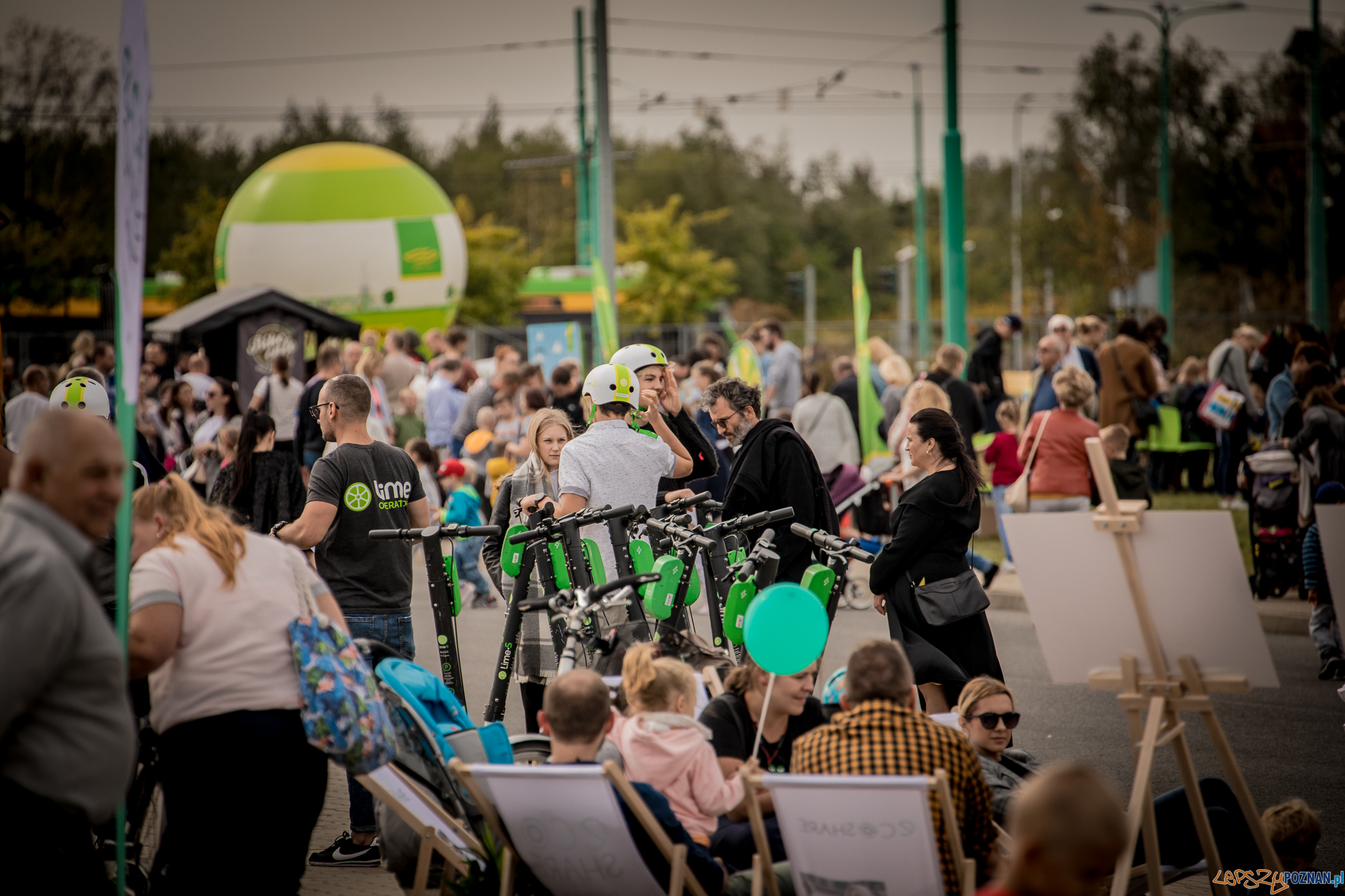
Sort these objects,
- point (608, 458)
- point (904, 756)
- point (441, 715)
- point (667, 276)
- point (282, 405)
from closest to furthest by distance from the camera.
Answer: point (904, 756) → point (441, 715) → point (608, 458) → point (282, 405) → point (667, 276)

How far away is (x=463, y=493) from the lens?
36.6ft

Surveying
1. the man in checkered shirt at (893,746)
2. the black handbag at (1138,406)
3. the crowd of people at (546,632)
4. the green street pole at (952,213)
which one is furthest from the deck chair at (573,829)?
the green street pole at (952,213)

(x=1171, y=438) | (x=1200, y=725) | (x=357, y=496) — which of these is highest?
(x=357, y=496)

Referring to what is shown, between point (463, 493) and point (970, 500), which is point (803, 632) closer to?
point (970, 500)

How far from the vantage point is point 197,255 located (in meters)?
47.3

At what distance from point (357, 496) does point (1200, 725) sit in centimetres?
524

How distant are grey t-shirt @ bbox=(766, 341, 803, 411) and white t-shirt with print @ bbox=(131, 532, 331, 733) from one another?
41.9 feet

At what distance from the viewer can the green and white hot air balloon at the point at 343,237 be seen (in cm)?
2927

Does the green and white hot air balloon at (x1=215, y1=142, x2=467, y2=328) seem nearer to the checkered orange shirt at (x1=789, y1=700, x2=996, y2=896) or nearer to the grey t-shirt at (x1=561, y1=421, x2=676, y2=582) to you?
the grey t-shirt at (x1=561, y1=421, x2=676, y2=582)

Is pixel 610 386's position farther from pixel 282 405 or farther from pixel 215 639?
pixel 282 405

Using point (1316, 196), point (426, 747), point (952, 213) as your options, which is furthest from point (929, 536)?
point (1316, 196)

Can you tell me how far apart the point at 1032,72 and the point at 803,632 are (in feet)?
113

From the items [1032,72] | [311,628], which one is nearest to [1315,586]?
[311,628]

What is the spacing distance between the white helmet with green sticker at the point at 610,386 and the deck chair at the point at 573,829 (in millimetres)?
2837
